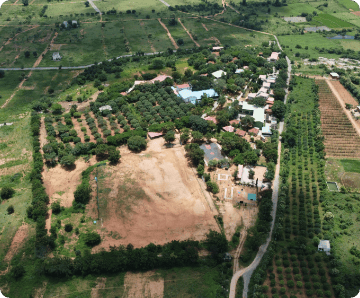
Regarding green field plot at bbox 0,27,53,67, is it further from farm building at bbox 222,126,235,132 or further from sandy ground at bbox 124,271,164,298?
sandy ground at bbox 124,271,164,298

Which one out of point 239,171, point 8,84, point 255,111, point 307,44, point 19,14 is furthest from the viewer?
point 19,14

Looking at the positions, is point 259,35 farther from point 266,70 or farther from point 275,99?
point 275,99

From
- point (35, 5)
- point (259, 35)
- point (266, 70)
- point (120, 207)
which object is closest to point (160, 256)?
point (120, 207)

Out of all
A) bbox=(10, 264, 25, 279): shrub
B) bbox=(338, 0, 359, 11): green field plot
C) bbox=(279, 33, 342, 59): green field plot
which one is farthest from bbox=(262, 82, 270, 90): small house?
bbox=(338, 0, 359, 11): green field plot

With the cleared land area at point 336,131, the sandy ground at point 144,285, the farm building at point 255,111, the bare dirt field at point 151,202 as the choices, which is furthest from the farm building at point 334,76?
the sandy ground at point 144,285

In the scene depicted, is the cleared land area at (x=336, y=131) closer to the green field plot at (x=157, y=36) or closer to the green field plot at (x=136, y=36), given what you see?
the green field plot at (x=157, y=36)

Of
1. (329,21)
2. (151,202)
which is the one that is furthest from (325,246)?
(329,21)

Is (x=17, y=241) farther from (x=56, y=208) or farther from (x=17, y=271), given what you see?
(x=56, y=208)
